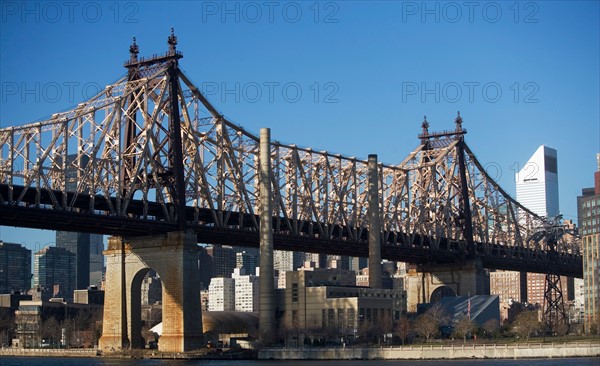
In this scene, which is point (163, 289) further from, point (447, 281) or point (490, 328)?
point (447, 281)

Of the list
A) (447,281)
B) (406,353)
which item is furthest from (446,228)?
(406,353)

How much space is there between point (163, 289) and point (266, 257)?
1433cm

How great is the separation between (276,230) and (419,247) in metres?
38.7

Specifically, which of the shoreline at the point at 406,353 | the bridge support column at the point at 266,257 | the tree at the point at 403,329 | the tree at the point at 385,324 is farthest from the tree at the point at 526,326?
the bridge support column at the point at 266,257

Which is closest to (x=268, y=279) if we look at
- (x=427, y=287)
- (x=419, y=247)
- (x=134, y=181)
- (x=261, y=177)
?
(x=261, y=177)

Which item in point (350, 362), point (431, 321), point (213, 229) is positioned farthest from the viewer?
point (431, 321)

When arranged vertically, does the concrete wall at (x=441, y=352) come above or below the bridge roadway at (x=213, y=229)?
below

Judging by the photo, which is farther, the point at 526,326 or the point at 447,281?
the point at 447,281

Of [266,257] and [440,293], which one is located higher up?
[266,257]

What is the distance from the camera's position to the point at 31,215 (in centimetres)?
11888

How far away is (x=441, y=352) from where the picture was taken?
Answer: 446 feet

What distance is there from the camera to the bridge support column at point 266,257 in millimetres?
141750

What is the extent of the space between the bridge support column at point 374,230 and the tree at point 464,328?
1308 cm

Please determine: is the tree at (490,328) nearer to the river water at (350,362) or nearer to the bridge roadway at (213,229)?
the bridge roadway at (213,229)
